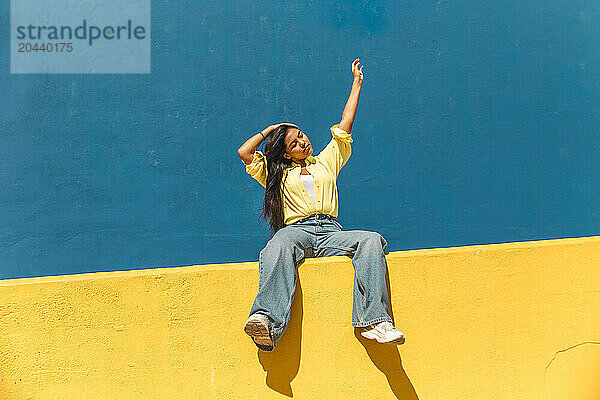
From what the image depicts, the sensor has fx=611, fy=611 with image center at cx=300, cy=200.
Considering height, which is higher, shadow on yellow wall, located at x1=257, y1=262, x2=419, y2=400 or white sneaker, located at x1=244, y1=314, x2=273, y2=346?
white sneaker, located at x1=244, y1=314, x2=273, y2=346

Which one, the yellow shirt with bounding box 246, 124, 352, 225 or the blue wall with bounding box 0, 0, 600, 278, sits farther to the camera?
the blue wall with bounding box 0, 0, 600, 278

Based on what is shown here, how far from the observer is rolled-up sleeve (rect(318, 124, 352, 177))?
352 centimetres

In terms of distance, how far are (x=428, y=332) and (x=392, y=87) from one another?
2.16 m

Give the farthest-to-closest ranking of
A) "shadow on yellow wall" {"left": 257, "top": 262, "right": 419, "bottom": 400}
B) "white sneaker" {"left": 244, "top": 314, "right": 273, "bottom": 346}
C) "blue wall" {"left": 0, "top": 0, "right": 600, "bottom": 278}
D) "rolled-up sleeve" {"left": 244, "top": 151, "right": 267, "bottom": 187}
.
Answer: "blue wall" {"left": 0, "top": 0, "right": 600, "bottom": 278} < "rolled-up sleeve" {"left": 244, "top": 151, "right": 267, "bottom": 187} < "shadow on yellow wall" {"left": 257, "top": 262, "right": 419, "bottom": 400} < "white sneaker" {"left": 244, "top": 314, "right": 273, "bottom": 346}

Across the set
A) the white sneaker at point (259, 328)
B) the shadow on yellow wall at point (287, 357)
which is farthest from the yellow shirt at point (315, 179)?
the white sneaker at point (259, 328)

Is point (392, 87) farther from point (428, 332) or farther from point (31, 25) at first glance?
point (31, 25)

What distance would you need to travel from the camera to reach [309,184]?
11.0 ft

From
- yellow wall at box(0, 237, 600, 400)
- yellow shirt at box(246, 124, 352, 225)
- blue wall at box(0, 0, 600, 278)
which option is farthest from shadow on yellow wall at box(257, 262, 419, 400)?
blue wall at box(0, 0, 600, 278)

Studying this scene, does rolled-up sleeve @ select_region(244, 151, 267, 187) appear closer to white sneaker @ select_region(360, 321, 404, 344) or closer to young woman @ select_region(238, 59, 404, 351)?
young woman @ select_region(238, 59, 404, 351)

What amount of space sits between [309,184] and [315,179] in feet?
0.14

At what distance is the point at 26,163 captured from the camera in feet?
13.9

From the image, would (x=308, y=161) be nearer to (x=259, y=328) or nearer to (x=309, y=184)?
(x=309, y=184)

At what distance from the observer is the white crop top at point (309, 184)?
3.32 meters

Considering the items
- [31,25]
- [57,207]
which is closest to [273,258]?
[57,207]
